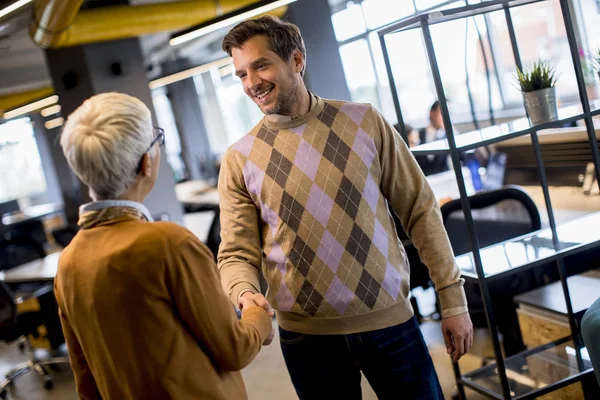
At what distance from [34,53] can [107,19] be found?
17.7 ft

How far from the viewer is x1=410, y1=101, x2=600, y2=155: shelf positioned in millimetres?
2289

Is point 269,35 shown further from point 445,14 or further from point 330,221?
point 445,14

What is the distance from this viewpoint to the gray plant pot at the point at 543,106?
2.40 meters

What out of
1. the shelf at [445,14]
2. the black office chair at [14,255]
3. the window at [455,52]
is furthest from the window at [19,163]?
the shelf at [445,14]

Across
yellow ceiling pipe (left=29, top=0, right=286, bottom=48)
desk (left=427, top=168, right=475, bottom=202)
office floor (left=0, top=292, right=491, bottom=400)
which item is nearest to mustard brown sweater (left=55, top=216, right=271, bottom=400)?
office floor (left=0, top=292, right=491, bottom=400)

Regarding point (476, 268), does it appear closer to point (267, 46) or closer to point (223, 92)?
point (267, 46)

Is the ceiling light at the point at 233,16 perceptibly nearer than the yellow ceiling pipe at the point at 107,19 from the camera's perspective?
No

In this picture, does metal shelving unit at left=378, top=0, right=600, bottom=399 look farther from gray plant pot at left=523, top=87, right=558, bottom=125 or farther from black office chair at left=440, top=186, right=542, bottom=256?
black office chair at left=440, top=186, right=542, bottom=256

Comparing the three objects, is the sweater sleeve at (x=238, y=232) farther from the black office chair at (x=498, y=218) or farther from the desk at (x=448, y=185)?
the desk at (x=448, y=185)

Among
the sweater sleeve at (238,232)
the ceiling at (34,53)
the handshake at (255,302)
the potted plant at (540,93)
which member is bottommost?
the handshake at (255,302)

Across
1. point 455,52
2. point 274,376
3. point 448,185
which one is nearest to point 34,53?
point 455,52

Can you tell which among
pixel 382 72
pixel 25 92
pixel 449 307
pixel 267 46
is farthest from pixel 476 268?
pixel 25 92

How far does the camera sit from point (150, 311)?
4.34ft

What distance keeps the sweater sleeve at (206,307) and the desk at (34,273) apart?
3.97 m
